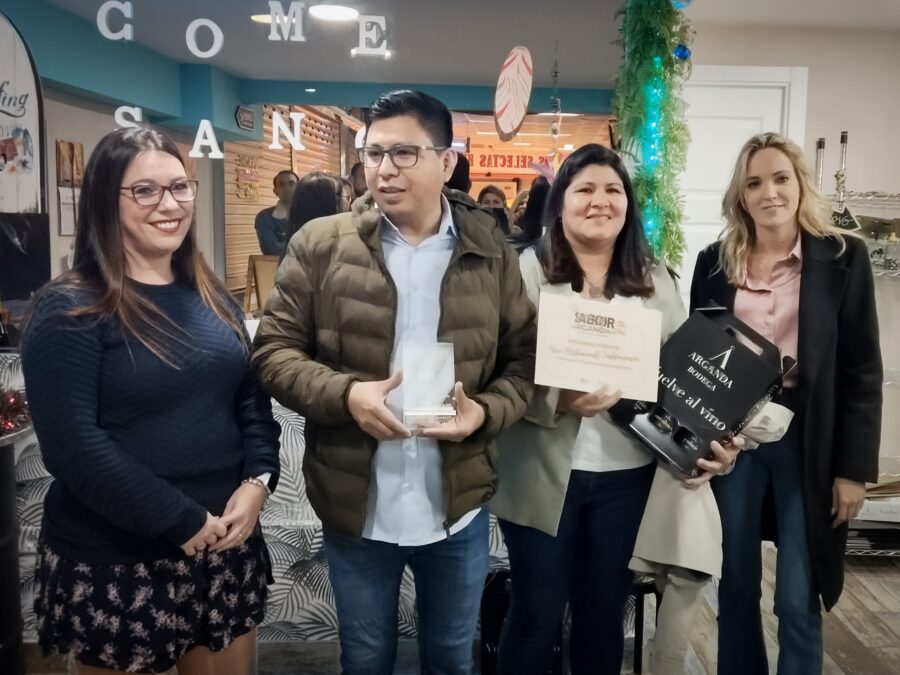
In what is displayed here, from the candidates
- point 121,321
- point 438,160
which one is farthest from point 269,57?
point 121,321

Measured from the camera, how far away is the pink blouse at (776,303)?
1861 millimetres

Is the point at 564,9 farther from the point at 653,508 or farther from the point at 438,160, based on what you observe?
the point at 653,508

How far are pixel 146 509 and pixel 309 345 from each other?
17.6 inches

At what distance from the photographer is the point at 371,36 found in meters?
2.95

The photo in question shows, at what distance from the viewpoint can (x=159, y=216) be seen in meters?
1.35

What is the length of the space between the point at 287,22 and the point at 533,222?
163cm

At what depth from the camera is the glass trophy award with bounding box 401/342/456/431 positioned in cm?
138

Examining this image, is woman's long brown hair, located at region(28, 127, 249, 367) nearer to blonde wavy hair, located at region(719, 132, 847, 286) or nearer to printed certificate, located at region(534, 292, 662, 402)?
printed certificate, located at region(534, 292, 662, 402)

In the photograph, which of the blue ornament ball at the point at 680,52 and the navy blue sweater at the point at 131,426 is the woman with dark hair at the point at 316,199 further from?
the blue ornament ball at the point at 680,52

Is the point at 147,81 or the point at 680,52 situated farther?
the point at 680,52

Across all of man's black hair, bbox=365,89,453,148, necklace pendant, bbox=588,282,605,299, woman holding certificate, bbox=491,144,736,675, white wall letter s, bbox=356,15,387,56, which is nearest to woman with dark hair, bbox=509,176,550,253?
woman holding certificate, bbox=491,144,736,675

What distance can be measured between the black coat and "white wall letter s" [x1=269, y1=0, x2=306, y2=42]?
2.07 metres

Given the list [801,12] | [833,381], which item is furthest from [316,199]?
[801,12]

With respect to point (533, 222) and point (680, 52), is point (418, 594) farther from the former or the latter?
point (680, 52)
